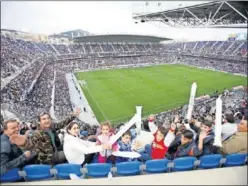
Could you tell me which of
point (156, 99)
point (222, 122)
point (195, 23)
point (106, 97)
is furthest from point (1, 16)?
point (222, 122)

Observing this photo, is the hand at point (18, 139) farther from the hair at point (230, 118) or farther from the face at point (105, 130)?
the hair at point (230, 118)

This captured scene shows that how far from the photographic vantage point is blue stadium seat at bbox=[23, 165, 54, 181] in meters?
3.22

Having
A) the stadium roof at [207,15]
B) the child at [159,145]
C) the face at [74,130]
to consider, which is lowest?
the child at [159,145]

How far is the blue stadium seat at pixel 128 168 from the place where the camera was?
3365 millimetres

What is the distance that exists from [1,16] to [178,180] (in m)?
2.82

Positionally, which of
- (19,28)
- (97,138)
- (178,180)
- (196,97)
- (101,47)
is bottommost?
(178,180)

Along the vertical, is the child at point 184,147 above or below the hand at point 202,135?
below

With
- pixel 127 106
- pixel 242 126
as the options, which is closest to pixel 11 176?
pixel 127 106

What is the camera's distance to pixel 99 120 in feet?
12.3

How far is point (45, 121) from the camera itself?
3.51 metres

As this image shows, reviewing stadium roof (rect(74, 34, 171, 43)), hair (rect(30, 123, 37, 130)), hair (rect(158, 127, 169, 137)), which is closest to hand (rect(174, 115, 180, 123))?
hair (rect(158, 127, 169, 137))

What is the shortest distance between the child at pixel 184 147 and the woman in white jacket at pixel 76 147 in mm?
995

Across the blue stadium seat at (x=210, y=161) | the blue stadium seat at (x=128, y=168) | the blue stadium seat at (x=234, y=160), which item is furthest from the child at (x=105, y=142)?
the blue stadium seat at (x=234, y=160)

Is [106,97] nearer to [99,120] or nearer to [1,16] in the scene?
[99,120]
